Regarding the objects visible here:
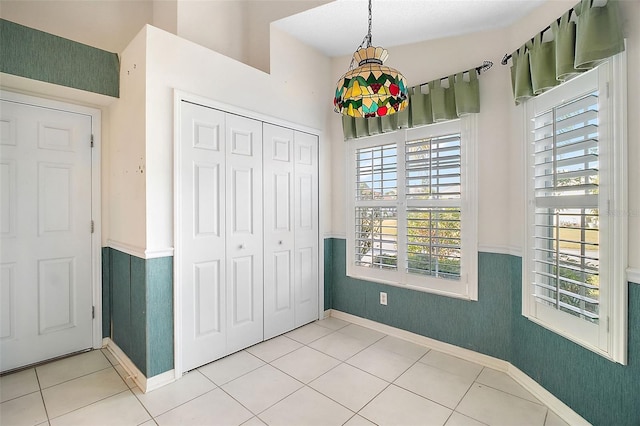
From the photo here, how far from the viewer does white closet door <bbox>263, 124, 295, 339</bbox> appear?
283 cm

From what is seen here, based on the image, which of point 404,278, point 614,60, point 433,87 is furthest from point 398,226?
point 614,60

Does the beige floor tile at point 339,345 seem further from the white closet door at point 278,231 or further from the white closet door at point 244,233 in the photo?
the white closet door at point 244,233

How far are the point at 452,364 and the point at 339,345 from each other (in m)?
0.94

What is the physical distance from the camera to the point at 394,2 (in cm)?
230

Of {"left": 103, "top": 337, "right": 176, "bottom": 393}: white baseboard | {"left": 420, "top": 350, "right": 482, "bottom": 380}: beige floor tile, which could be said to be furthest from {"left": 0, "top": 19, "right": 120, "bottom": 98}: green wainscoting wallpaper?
{"left": 420, "top": 350, "right": 482, "bottom": 380}: beige floor tile

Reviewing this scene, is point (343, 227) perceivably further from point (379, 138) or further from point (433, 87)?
point (433, 87)

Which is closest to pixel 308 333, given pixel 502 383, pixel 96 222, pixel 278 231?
pixel 278 231

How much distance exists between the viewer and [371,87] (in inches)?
55.7

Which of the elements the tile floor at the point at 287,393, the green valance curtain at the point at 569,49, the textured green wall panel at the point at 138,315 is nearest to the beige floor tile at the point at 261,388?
the tile floor at the point at 287,393

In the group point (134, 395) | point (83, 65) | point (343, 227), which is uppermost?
point (83, 65)

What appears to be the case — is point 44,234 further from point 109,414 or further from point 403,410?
point 403,410

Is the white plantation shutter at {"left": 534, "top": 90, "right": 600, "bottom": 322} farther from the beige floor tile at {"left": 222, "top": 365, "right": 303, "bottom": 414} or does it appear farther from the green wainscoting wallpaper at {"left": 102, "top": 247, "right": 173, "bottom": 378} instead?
the green wainscoting wallpaper at {"left": 102, "top": 247, "right": 173, "bottom": 378}

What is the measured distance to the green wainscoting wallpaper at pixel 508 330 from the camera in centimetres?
153

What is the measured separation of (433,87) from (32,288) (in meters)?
3.63
